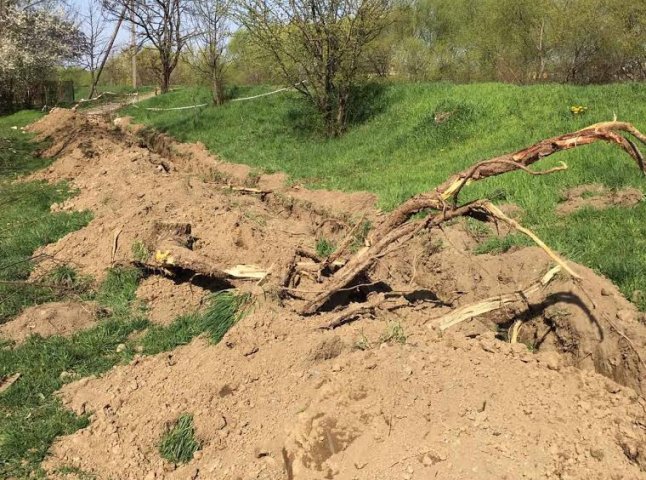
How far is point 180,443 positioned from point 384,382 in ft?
4.86

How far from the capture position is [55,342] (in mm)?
5316

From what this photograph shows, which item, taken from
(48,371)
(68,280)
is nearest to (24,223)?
(68,280)

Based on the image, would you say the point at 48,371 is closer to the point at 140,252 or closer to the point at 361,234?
the point at 140,252

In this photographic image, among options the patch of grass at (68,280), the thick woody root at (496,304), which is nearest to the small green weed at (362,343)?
the thick woody root at (496,304)

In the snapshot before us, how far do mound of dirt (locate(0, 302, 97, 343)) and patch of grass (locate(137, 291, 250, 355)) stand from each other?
0.75 m

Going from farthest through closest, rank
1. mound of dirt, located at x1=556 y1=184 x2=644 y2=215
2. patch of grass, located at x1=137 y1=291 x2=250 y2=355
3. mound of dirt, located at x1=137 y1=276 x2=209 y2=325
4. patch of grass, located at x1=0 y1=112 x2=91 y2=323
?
patch of grass, located at x1=0 y1=112 x2=91 y2=323 → mound of dirt, located at x1=556 y1=184 x2=644 y2=215 → mound of dirt, located at x1=137 y1=276 x2=209 y2=325 → patch of grass, located at x1=137 y1=291 x2=250 y2=355

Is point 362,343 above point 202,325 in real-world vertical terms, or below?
above

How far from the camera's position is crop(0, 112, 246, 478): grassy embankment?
404cm

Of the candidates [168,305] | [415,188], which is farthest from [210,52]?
[168,305]

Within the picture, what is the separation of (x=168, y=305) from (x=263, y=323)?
75.1 inches

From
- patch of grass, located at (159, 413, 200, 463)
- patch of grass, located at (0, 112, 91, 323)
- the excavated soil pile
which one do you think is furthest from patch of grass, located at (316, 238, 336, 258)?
patch of grass, located at (159, 413, 200, 463)

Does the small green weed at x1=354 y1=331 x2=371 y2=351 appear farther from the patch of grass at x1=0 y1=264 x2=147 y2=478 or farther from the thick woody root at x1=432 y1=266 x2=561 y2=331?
the patch of grass at x1=0 y1=264 x2=147 y2=478

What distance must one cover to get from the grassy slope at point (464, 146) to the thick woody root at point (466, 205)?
134cm

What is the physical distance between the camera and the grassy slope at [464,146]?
220 inches
